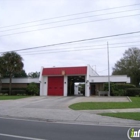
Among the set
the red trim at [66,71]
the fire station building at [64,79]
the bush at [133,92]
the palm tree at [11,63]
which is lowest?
the bush at [133,92]

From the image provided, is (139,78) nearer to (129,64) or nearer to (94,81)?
(129,64)

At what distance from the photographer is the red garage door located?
1403 inches

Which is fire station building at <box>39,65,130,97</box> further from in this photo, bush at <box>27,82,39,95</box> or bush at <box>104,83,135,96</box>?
bush at <box>104,83,135,96</box>

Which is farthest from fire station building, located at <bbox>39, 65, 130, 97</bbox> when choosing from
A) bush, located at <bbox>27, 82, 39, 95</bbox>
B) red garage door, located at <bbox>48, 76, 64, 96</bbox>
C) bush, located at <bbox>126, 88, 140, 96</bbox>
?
bush, located at <bbox>126, 88, 140, 96</bbox>

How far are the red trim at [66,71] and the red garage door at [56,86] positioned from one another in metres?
1.20

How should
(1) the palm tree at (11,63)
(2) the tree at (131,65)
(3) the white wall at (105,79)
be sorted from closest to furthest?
(3) the white wall at (105,79) < (1) the palm tree at (11,63) < (2) the tree at (131,65)

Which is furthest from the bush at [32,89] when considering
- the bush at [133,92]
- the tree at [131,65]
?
the tree at [131,65]

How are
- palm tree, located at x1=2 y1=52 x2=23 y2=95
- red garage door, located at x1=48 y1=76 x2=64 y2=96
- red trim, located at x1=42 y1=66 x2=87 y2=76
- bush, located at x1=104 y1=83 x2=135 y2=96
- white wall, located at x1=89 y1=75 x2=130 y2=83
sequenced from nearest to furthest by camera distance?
1. bush, located at x1=104 y1=83 x2=135 y2=96
2. red trim, located at x1=42 y1=66 x2=87 y2=76
3. white wall, located at x1=89 y1=75 x2=130 y2=83
4. red garage door, located at x1=48 y1=76 x2=64 y2=96
5. palm tree, located at x1=2 y1=52 x2=23 y2=95

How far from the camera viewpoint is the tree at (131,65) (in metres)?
54.5

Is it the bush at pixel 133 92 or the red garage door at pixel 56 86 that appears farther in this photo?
the red garage door at pixel 56 86

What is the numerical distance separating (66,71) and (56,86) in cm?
325

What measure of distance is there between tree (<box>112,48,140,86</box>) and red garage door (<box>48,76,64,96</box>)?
2588 cm

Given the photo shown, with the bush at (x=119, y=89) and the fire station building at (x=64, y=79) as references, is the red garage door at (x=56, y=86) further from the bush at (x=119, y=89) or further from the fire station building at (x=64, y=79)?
the bush at (x=119, y=89)

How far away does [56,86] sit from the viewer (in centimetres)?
3575
